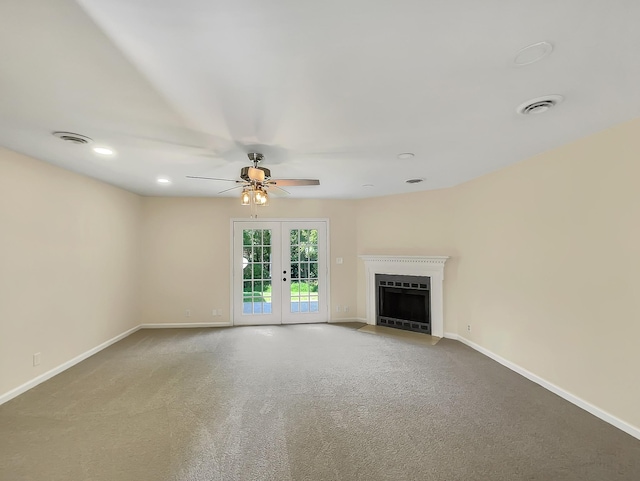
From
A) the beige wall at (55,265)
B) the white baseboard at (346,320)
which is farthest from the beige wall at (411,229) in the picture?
the beige wall at (55,265)

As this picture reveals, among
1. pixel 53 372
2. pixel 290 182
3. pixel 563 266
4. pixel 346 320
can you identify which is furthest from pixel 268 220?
pixel 563 266

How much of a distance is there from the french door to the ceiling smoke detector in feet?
12.9

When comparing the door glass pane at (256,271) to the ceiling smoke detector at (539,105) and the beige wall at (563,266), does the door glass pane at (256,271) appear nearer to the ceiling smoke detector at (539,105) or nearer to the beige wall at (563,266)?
the beige wall at (563,266)

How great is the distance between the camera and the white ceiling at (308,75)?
1.25 meters

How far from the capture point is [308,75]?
1662mm

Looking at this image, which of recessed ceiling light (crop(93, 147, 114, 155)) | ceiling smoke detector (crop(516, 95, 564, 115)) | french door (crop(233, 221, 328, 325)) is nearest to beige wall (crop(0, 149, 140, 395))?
recessed ceiling light (crop(93, 147, 114, 155))

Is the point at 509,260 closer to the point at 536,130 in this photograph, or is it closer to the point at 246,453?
the point at 536,130

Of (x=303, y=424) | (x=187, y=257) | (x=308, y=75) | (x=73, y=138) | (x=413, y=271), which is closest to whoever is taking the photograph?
(x=308, y=75)

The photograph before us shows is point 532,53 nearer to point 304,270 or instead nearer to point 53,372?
point 304,270

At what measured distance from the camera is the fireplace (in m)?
4.98

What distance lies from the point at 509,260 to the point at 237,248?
4.26 meters

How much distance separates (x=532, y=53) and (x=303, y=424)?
2.85 m

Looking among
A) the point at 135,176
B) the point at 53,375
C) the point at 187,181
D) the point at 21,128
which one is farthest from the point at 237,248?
the point at 21,128

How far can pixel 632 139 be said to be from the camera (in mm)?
2295
